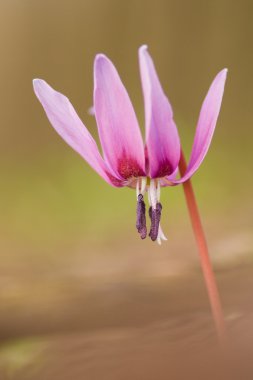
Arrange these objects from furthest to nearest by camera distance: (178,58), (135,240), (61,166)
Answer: (178,58), (61,166), (135,240)

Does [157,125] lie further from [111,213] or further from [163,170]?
[111,213]

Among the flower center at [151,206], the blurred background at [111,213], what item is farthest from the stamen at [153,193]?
the blurred background at [111,213]

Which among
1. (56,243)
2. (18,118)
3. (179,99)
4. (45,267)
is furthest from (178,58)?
(45,267)

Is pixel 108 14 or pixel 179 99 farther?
pixel 108 14

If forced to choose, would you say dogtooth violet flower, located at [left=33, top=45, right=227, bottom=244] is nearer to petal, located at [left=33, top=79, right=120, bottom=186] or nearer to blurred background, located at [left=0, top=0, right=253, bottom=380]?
petal, located at [left=33, top=79, right=120, bottom=186]

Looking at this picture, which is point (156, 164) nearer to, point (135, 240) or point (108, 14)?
point (135, 240)

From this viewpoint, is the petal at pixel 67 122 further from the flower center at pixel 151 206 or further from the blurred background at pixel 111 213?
the blurred background at pixel 111 213

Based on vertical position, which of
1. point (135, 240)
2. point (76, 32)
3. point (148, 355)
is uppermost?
point (76, 32)
